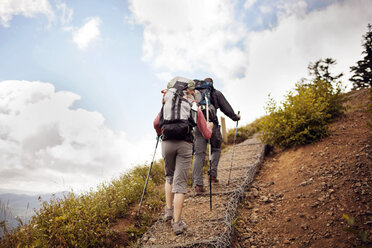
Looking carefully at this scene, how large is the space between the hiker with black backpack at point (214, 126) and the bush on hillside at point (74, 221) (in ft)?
4.35

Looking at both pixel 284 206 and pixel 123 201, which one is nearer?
pixel 284 206

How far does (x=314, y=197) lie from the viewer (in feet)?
13.8

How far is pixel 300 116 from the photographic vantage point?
6.72 metres

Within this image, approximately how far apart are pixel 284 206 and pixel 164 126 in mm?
3114

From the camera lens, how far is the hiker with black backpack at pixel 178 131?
334cm

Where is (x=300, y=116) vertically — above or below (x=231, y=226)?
above

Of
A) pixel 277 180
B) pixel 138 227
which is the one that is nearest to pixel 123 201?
pixel 138 227

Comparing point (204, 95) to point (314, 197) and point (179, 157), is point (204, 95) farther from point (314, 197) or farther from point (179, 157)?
point (314, 197)

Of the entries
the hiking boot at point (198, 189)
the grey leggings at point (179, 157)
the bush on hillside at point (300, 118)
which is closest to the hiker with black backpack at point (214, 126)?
the hiking boot at point (198, 189)

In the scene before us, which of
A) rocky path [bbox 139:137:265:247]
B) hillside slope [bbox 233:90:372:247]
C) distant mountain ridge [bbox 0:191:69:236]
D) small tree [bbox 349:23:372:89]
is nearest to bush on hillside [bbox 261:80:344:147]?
hillside slope [bbox 233:90:372:247]

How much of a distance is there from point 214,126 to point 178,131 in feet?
6.91

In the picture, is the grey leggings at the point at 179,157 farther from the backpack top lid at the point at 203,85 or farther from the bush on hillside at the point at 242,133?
the bush on hillside at the point at 242,133

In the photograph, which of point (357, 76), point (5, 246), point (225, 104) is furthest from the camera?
point (357, 76)

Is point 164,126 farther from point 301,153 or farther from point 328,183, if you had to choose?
point 301,153
